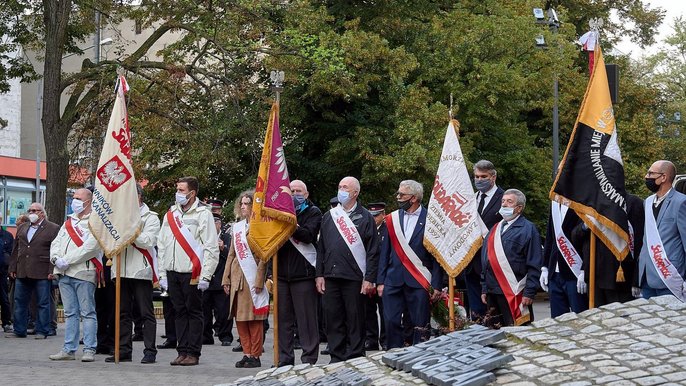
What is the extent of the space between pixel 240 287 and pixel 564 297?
3.93 meters

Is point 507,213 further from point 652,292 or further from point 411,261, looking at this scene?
point 652,292

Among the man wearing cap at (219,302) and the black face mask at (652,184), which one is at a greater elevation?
the black face mask at (652,184)

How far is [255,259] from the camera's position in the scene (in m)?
14.4

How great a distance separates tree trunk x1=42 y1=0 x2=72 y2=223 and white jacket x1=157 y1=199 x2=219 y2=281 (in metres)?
9.74

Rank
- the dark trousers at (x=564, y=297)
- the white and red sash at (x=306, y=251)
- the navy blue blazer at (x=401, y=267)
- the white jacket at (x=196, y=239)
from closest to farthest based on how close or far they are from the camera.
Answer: the dark trousers at (x=564, y=297) → the navy blue blazer at (x=401, y=267) → the white and red sash at (x=306, y=251) → the white jacket at (x=196, y=239)

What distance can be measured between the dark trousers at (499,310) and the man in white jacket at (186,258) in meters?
3.51

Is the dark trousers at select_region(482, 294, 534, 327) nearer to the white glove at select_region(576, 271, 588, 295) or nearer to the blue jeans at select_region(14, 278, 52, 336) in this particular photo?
the white glove at select_region(576, 271, 588, 295)

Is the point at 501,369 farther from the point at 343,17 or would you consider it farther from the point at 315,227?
the point at 343,17

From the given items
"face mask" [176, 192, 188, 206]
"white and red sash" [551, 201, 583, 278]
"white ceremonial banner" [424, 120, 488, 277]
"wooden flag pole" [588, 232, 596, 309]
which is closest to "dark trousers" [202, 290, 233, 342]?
"face mask" [176, 192, 188, 206]

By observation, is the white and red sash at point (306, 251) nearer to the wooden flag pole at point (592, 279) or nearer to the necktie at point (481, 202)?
the necktie at point (481, 202)

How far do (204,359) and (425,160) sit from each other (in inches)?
627

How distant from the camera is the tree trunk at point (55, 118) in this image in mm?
23750

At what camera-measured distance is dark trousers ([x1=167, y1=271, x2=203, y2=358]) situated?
1444cm

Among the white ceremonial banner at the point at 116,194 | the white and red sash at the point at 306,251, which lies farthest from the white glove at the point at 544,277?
the white ceremonial banner at the point at 116,194
